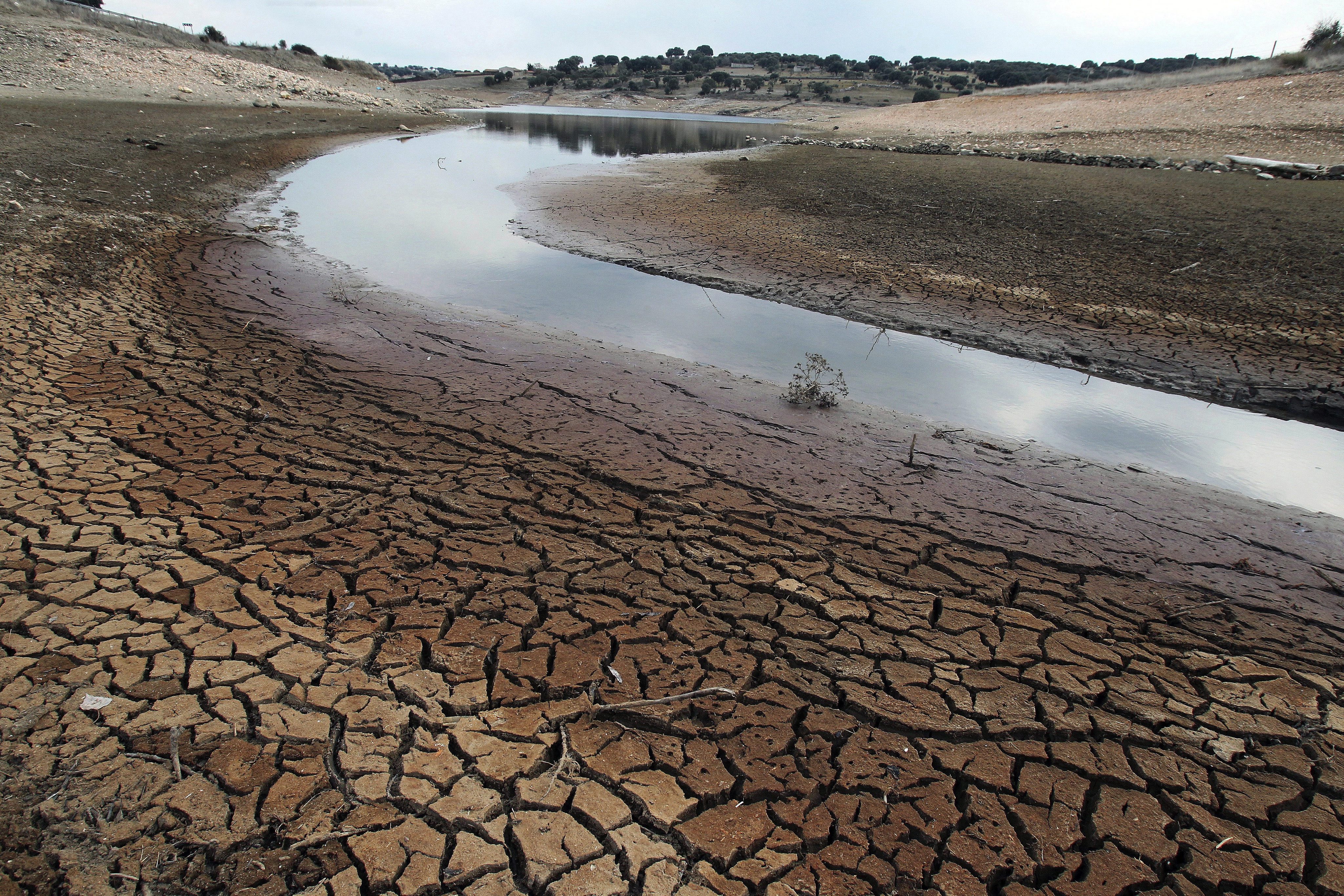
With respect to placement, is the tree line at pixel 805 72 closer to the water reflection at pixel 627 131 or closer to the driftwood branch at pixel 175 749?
the water reflection at pixel 627 131

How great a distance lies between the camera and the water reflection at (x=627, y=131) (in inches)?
1014

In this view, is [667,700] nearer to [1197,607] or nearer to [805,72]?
[1197,607]

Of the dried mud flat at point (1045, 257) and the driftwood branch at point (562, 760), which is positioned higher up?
the dried mud flat at point (1045, 257)

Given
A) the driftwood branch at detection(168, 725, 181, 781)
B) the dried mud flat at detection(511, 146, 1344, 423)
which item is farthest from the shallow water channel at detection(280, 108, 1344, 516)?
the driftwood branch at detection(168, 725, 181, 781)

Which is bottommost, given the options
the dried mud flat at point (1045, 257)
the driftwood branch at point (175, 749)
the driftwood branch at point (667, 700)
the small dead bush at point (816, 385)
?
the driftwood branch at point (667, 700)

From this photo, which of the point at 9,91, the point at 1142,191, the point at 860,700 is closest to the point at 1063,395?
the point at 860,700

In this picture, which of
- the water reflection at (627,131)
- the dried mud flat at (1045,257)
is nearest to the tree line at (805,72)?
the water reflection at (627,131)

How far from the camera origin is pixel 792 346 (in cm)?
729

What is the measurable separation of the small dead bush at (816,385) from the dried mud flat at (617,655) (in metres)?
0.41

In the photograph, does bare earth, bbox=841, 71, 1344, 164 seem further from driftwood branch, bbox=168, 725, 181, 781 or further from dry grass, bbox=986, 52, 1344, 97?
driftwood branch, bbox=168, 725, 181, 781

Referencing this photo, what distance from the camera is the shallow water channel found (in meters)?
5.36

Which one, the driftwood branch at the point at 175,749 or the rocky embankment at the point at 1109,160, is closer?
the driftwood branch at the point at 175,749

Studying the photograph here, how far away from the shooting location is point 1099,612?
3393 millimetres

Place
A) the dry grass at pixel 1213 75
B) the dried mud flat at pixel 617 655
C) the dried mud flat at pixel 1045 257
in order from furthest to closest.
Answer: the dry grass at pixel 1213 75 < the dried mud flat at pixel 1045 257 < the dried mud flat at pixel 617 655
